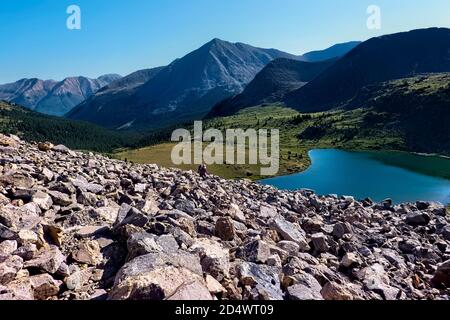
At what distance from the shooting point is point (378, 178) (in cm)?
13862

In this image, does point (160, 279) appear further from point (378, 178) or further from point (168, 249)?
point (378, 178)

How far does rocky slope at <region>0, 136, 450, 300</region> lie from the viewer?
1232 centimetres

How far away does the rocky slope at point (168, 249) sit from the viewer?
12.3 m

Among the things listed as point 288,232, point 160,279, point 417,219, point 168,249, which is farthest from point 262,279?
point 417,219

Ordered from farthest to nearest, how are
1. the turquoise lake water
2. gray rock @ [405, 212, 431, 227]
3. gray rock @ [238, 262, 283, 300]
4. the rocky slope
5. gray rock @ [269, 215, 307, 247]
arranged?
the turquoise lake water
gray rock @ [405, 212, 431, 227]
gray rock @ [269, 215, 307, 247]
gray rock @ [238, 262, 283, 300]
the rocky slope

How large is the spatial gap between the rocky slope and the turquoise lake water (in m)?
83.2

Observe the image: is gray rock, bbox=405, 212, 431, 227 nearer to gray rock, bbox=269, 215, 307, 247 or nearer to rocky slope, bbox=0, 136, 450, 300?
rocky slope, bbox=0, 136, 450, 300

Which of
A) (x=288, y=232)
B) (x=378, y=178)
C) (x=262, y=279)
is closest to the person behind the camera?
(x=262, y=279)

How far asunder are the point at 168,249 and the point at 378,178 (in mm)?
135929

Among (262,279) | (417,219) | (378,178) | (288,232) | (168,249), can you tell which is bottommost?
(378,178)

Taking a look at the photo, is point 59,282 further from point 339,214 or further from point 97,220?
point 339,214

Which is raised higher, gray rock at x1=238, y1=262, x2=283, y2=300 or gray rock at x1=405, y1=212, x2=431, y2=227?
gray rock at x1=238, y1=262, x2=283, y2=300

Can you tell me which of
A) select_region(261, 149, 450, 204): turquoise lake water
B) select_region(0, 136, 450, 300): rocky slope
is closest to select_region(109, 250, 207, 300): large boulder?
select_region(0, 136, 450, 300): rocky slope

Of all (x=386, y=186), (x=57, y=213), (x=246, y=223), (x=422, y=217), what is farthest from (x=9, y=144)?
(x=386, y=186)
